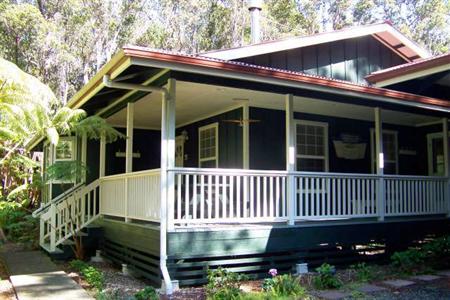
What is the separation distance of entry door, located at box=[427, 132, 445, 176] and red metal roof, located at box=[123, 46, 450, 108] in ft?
11.1

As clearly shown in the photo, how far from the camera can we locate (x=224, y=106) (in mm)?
10070

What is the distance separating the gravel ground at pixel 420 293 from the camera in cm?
623

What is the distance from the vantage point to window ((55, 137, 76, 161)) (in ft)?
41.0

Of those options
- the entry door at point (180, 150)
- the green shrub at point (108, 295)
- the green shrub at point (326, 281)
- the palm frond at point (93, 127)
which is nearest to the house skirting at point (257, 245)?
the green shrub at point (108, 295)

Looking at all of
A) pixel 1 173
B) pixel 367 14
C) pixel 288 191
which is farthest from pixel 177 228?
pixel 367 14

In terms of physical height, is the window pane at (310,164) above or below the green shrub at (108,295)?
above

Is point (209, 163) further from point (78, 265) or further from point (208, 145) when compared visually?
point (78, 265)

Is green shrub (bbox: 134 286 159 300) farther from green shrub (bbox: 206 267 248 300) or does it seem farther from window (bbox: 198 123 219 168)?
window (bbox: 198 123 219 168)

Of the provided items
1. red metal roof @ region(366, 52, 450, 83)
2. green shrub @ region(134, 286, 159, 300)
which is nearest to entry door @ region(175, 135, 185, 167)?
red metal roof @ region(366, 52, 450, 83)

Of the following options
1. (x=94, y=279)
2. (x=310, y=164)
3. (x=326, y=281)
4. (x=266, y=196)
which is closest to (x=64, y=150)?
(x=94, y=279)

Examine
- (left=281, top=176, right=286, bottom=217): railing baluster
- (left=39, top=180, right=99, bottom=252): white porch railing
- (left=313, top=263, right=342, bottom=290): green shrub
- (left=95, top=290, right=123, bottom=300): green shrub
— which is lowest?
(left=95, top=290, right=123, bottom=300): green shrub

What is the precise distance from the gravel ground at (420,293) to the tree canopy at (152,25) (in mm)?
18718

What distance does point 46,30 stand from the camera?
69.1 ft

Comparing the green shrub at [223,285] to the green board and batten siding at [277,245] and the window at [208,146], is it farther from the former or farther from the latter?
the window at [208,146]
